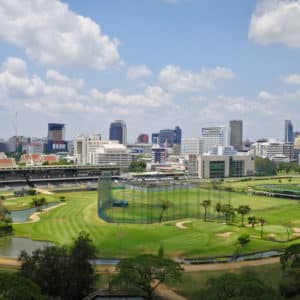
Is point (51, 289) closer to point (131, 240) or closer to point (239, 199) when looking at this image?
point (131, 240)

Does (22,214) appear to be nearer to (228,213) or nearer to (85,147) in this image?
(228,213)

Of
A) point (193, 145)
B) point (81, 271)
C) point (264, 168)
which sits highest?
point (193, 145)

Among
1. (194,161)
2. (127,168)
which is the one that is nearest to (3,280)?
(194,161)

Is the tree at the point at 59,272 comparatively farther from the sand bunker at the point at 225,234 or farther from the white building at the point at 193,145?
the white building at the point at 193,145

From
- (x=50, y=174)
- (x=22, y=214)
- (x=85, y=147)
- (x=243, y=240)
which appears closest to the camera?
(x=243, y=240)

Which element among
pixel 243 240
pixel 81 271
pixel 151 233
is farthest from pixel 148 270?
pixel 151 233

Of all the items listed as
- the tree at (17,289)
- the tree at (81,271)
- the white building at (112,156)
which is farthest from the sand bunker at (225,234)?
the white building at (112,156)
